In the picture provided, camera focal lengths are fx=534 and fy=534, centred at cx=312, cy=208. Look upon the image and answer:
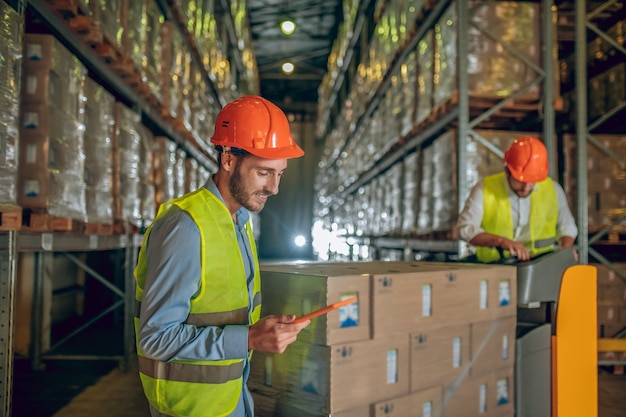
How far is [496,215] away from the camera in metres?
3.63

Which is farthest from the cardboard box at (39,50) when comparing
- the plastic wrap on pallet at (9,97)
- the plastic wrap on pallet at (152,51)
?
the plastic wrap on pallet at (152,51)

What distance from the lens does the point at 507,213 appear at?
3.61 metres

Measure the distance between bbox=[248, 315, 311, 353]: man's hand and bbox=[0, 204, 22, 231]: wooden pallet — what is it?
206cm

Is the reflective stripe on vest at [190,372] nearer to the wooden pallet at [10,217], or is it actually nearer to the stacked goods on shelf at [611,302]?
the wooden pallet at [10,217]

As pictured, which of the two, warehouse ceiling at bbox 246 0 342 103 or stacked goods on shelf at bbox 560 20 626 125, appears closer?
stacked goods on shelf at bbox 560 20 626 125

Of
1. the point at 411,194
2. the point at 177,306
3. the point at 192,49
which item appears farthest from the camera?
the point at 192,49

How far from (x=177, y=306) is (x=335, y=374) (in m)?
0.74

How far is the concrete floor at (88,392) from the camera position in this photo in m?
4.04

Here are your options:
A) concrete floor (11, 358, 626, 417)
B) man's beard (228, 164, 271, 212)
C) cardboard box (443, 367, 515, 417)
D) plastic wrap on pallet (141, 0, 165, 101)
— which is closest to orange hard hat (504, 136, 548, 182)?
cardboard box (443, 367, 515, 417)

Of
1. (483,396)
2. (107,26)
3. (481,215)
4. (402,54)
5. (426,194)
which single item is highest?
(402,54)

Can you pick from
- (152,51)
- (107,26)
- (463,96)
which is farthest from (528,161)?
(152,51)

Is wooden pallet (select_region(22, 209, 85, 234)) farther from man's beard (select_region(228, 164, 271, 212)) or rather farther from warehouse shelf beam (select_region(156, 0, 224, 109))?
warehouse shelf beam (select_region(156, 0, 224, 109))

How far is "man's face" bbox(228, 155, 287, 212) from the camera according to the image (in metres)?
1.77

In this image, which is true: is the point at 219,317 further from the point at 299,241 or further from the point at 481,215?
the point at 299,241
